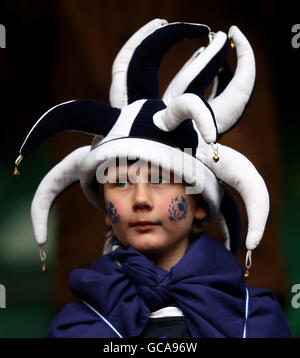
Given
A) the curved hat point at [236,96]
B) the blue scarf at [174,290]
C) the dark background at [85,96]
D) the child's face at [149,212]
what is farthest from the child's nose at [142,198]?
the dark background at [85,96]

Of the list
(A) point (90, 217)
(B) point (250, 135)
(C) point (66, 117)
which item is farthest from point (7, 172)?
A: (C) point (66, 117)

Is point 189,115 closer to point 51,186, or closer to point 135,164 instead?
point 135,164

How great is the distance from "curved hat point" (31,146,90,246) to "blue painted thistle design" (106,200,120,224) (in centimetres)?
18

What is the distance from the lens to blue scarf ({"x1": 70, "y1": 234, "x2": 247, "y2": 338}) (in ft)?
4.22

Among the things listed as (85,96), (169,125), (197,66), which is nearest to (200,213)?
(169,125)

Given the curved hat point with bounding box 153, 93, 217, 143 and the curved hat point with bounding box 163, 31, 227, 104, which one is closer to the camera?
the curved hat point with bounding box 153, 93, 217, 143

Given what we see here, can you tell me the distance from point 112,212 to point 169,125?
0.22m

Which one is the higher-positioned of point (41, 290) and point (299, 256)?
point (299, 256)

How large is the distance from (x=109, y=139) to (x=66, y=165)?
0.62ft

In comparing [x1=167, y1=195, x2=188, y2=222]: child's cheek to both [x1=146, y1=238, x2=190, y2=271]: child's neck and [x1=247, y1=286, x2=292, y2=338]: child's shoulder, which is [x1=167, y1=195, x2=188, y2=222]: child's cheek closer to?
[x1=146, y1=238, x2=190, y2=271]: child's neck

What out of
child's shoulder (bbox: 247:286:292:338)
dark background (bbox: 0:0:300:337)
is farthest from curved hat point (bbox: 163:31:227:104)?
dark background (bbox: 0:0:300:337)
